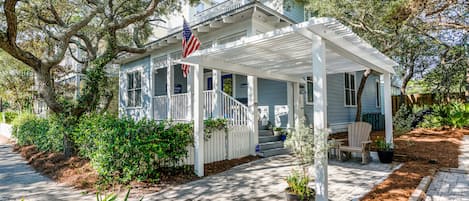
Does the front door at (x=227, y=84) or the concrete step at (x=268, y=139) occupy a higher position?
the front door at (x=227, y=84)

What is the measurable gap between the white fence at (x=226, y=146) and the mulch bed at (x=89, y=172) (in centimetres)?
17

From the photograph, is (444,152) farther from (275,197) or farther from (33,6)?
(33,6)

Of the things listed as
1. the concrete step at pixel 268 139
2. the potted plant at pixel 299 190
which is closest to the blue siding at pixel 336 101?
the concrete step at pixel 268 139

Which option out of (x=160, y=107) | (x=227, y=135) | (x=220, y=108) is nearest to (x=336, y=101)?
(x=220, y=108)

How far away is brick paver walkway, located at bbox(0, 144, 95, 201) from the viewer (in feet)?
14.7

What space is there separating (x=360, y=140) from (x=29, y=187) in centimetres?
744

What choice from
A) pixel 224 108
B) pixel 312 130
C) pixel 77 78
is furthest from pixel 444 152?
pixel 77 78

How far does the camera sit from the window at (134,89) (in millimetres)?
12295

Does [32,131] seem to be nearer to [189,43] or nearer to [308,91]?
[189,43]

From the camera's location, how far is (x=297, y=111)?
8.39m

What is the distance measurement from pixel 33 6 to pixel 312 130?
28.8ft

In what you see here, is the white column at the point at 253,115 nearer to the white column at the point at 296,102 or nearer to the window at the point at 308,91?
the white column at the point at 296,102

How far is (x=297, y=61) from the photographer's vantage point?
20.1 ft

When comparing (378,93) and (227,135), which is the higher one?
(378,93)
